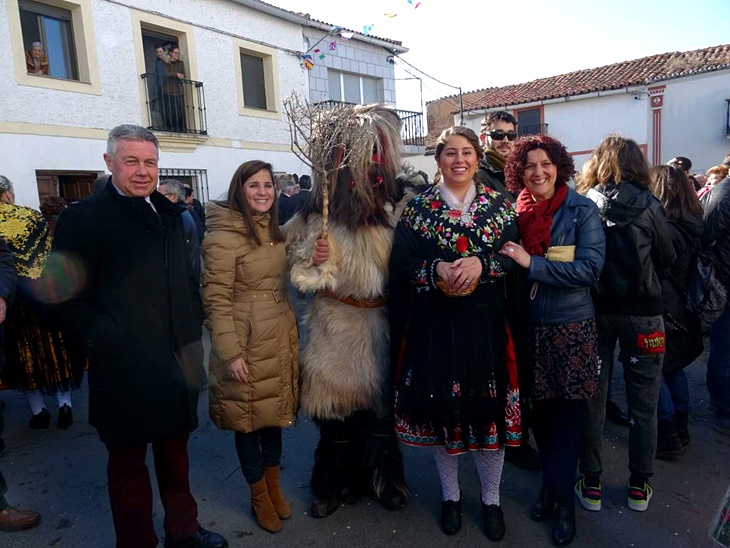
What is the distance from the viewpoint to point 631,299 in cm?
267

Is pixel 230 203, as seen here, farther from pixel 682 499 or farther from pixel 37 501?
pixel 682 499

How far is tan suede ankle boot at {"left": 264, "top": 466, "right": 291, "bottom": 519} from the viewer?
2783mm

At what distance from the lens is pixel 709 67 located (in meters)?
19.8

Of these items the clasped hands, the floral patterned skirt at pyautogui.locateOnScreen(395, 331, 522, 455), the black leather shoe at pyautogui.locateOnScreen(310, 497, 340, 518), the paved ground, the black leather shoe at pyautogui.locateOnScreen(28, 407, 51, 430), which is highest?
the clasped hands

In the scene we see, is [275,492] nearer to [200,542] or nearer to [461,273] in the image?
[200,542]

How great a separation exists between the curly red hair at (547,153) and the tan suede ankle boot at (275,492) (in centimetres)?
206

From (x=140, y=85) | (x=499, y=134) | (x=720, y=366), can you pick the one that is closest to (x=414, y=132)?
(x=140, y=85)

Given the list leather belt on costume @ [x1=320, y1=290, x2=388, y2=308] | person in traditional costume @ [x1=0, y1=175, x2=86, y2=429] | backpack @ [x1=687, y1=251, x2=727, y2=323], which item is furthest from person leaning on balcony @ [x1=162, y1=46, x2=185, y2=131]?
backpack @ [x1=687, y1=251, x2=727, y2=323]

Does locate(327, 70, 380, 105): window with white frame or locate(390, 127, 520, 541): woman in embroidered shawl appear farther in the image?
locate(327, 70, 380, 105): window with white frame

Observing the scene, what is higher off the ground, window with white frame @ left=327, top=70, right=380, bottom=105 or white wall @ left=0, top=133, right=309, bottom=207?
window with white frame @ left=327, top=70, right=380, bottom=105

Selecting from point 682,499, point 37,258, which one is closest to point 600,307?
point 682,499

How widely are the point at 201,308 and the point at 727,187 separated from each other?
333cm

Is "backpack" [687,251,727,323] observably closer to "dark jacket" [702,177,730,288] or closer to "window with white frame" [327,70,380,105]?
"dark jacket" [702,177,730,288]

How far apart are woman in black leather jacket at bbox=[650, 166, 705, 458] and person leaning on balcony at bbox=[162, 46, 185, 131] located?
9.66 metres
